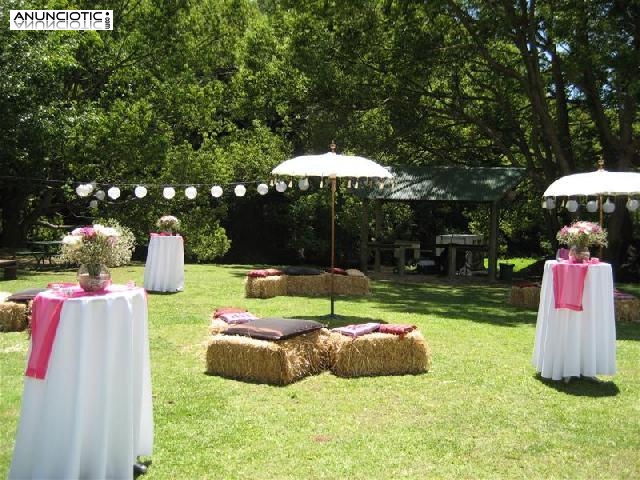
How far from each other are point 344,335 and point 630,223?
17080 millimetres

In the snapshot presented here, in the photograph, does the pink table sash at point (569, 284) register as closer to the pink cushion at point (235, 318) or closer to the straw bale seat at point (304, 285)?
the pink cushion at point (235, 318)

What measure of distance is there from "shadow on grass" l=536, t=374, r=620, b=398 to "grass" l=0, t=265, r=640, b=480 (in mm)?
20

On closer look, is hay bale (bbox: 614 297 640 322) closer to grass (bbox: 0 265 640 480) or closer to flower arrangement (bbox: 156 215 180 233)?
grass (bbox: 0 265 640 480)

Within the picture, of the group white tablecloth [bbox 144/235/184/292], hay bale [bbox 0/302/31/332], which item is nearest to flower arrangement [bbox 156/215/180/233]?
white tablecloth [bbox 144/235/184/292]

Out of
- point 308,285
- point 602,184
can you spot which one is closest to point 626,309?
point 602,184

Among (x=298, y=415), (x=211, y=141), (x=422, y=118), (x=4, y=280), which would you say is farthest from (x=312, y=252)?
(x=298, y=415)

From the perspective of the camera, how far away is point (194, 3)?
2470 centimetres

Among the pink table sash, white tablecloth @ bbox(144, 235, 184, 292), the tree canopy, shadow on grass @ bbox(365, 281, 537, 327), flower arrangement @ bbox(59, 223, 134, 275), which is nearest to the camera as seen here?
flower arrangement @ bbox(59, 223, 134, 275)

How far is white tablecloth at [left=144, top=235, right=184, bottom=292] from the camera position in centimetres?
1295

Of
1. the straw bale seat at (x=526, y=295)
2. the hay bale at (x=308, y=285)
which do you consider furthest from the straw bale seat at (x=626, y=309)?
the hay bale at (x=308, y=285)

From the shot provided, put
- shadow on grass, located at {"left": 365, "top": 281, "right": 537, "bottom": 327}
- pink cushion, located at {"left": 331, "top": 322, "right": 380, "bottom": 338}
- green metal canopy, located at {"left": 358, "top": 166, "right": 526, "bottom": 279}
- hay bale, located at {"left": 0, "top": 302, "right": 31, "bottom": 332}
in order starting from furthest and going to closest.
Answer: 1. green metal canopy, located at {"left": 358, "top": 166, "right": 526, "bottom": 279}
2. shadow on grass, located at {"left": 365, "top": 281, "right": 537, "bottom": 327}
3. hay bale, located at {"left": 0, "top": 302, "right": 31, "bottom": 332}
4. pink cushion, located at {"left": 331, "top": 322, "right": 380, "bottom": 338}

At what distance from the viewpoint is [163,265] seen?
1298 cm

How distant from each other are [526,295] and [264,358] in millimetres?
7927

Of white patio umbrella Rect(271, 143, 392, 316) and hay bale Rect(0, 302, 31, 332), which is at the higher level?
white patio umbrella Rect(271, 143, 392, 316)
